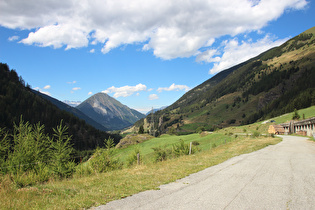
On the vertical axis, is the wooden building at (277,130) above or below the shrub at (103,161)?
below

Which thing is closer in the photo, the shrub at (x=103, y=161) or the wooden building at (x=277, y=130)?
the shrub at (x=103, y=161)

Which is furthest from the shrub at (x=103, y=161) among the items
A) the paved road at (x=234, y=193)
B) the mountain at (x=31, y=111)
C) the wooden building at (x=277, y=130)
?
the mountain at (x=31, y=111)

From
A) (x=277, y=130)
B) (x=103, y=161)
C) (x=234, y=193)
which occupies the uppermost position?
(x=234, y=193)

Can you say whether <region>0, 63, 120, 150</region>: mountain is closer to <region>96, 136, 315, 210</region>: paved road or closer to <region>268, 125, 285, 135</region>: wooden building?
<region>268, 125, 285, 135</region>: wooden building

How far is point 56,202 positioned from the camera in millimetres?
7492

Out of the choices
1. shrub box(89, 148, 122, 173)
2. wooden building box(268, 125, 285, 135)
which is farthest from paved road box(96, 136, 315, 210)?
wooden building box(268, 125, 285, 135)

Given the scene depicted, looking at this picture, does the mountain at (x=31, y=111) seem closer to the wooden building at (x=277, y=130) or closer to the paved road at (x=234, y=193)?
the wooden building at (x=277, y=130)

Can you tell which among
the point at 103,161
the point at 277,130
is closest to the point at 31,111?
the point at 103,161

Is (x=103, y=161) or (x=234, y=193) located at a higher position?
(x=234, y=193)

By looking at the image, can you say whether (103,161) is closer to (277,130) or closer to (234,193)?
(234,193)

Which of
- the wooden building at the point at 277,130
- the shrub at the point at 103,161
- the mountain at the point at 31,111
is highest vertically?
the mountain at the point at 31,111

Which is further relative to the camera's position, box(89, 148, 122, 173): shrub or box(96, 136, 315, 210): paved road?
box(89, 148, 122, 173): shrub

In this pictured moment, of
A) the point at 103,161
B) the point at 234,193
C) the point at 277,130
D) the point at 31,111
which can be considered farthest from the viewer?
the point at 31,111

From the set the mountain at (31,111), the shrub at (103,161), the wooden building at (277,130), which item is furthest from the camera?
the mountain at (31,111)
